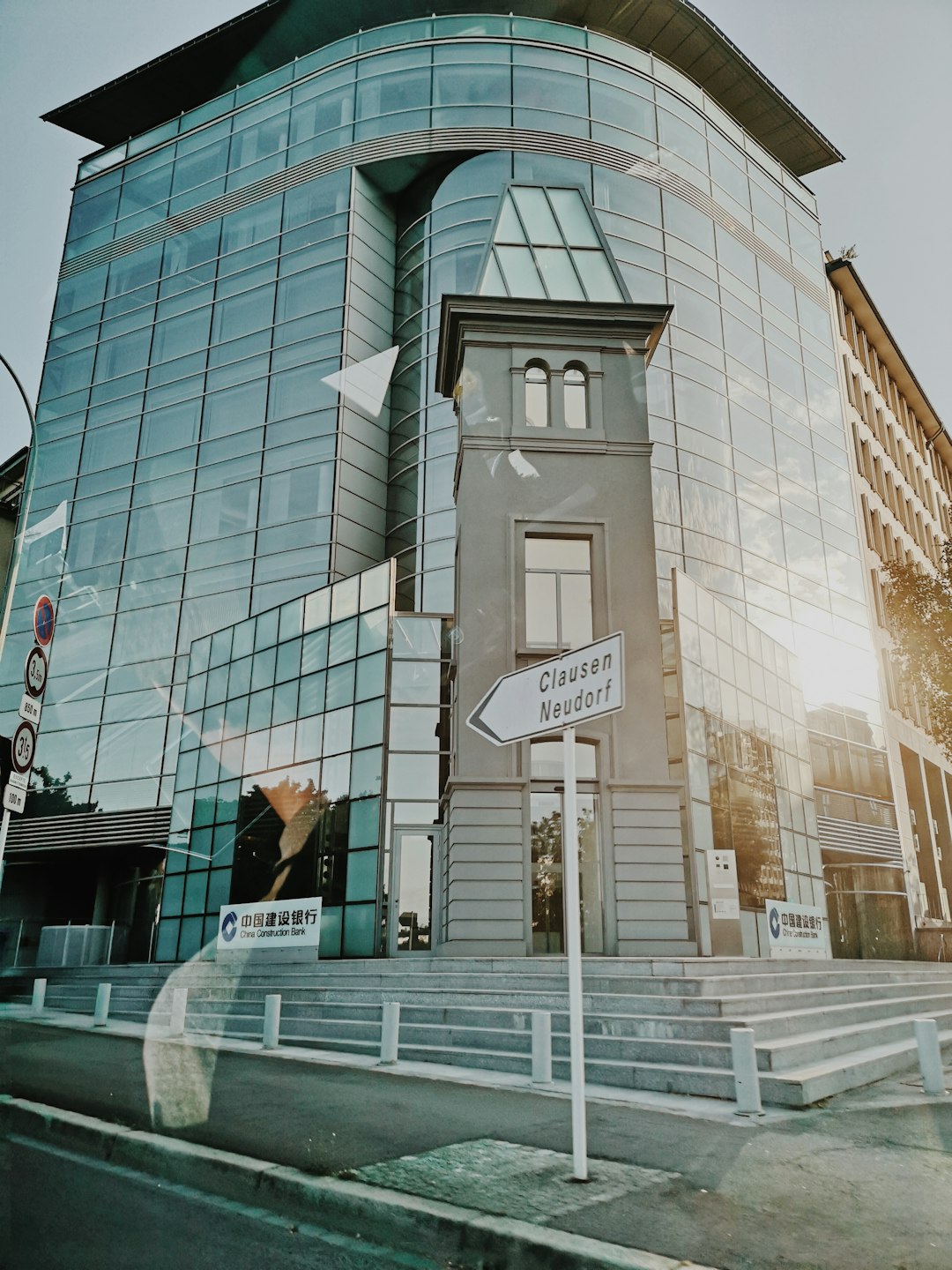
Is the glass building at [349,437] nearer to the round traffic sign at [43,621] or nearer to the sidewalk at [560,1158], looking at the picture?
the round traffic sign at [43,621]

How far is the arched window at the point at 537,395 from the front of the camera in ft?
64.6

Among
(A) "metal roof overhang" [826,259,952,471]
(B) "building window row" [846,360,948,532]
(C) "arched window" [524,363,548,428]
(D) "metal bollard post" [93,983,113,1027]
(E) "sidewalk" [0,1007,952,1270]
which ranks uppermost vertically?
(A) "metal roof overhang" [826,259,952,471]

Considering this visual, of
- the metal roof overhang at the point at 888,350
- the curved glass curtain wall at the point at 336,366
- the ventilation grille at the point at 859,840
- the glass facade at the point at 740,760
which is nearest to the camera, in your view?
the glass facade at the point at 740,760

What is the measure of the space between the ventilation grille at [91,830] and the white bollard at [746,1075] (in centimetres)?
2662

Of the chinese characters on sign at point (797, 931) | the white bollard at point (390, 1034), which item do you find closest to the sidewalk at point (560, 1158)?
the white bollard at point (390, 1034)

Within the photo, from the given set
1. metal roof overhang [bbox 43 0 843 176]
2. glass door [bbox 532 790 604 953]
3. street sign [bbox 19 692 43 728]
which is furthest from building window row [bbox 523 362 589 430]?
metal roof overhang [bbox 43 0 843 176]

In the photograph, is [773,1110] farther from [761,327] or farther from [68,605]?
[761,327]

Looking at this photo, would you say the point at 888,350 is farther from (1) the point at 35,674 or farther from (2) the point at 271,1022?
(1) the point at 35,674

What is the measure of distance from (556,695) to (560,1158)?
300 centimetres

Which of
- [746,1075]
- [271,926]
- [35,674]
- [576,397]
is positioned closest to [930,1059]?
[746,1075]

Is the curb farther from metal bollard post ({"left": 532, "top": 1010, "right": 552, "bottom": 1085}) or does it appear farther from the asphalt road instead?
metal bollard post ({"left": 532, "top": 1010, "right": 552, "bottom": 1085})

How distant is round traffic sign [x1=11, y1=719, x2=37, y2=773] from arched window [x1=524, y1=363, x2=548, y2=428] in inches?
493

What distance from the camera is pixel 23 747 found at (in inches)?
392

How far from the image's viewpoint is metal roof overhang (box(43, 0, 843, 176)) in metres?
38.9
